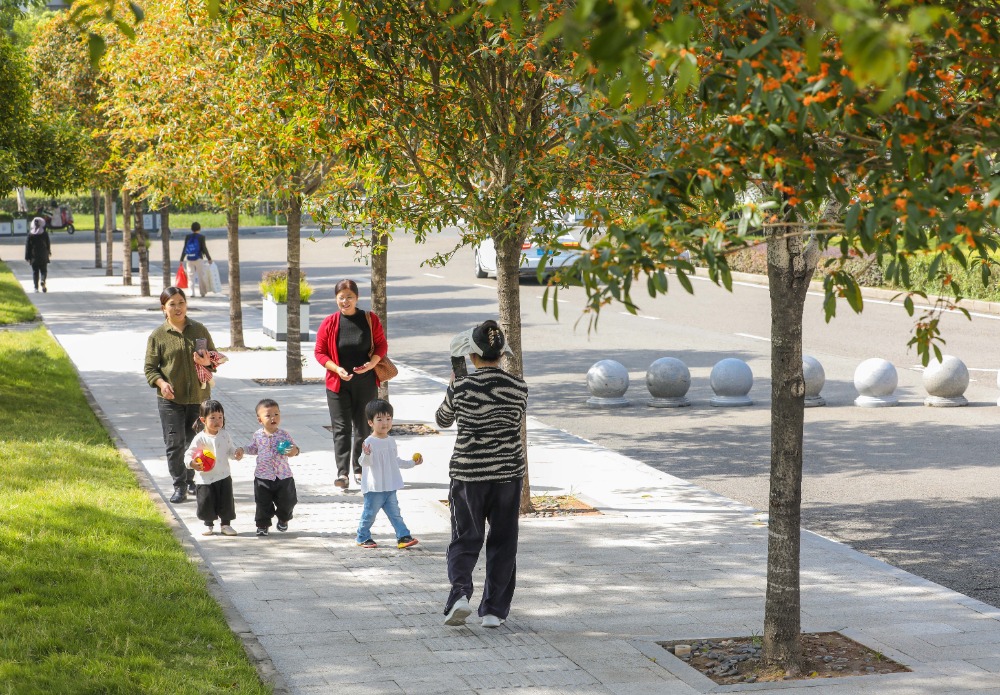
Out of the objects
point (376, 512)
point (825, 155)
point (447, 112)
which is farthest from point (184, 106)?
point (825, 155)

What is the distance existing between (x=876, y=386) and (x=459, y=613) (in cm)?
948

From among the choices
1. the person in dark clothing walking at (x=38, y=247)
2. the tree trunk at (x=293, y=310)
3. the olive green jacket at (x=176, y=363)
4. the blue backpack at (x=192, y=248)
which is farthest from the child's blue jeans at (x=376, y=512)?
the person in dark clothing walking at (x=38, y=247)

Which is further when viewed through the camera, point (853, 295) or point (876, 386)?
point (876, 386)

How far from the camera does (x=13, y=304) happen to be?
2739 centimetres

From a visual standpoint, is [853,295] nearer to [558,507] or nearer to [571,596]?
→ [571,596]

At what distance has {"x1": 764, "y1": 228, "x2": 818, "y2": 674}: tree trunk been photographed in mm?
6281

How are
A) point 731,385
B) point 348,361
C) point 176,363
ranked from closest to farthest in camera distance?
point 176,363
point 348,361
point 731,385

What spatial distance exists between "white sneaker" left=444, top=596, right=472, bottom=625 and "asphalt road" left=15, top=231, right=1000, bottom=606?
252 cm

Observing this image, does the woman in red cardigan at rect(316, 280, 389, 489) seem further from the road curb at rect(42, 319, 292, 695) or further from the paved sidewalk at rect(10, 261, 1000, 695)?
the road curb at rect(42, 319, 292, 695)

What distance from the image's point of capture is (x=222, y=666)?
6.04 meters

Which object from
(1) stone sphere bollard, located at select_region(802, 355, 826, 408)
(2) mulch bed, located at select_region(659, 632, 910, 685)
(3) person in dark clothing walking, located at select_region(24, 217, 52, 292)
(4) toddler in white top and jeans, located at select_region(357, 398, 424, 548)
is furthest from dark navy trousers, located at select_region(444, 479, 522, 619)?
(3) person in dark clothing walking, located at select_region(24, 217, 52, 292)

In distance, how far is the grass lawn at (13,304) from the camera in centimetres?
2475

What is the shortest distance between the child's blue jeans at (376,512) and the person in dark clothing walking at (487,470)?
1.66 m

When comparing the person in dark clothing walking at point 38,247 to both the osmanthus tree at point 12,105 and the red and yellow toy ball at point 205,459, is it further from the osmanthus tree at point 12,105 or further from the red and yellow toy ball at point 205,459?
the red and yellow toy ball at point 205,459
